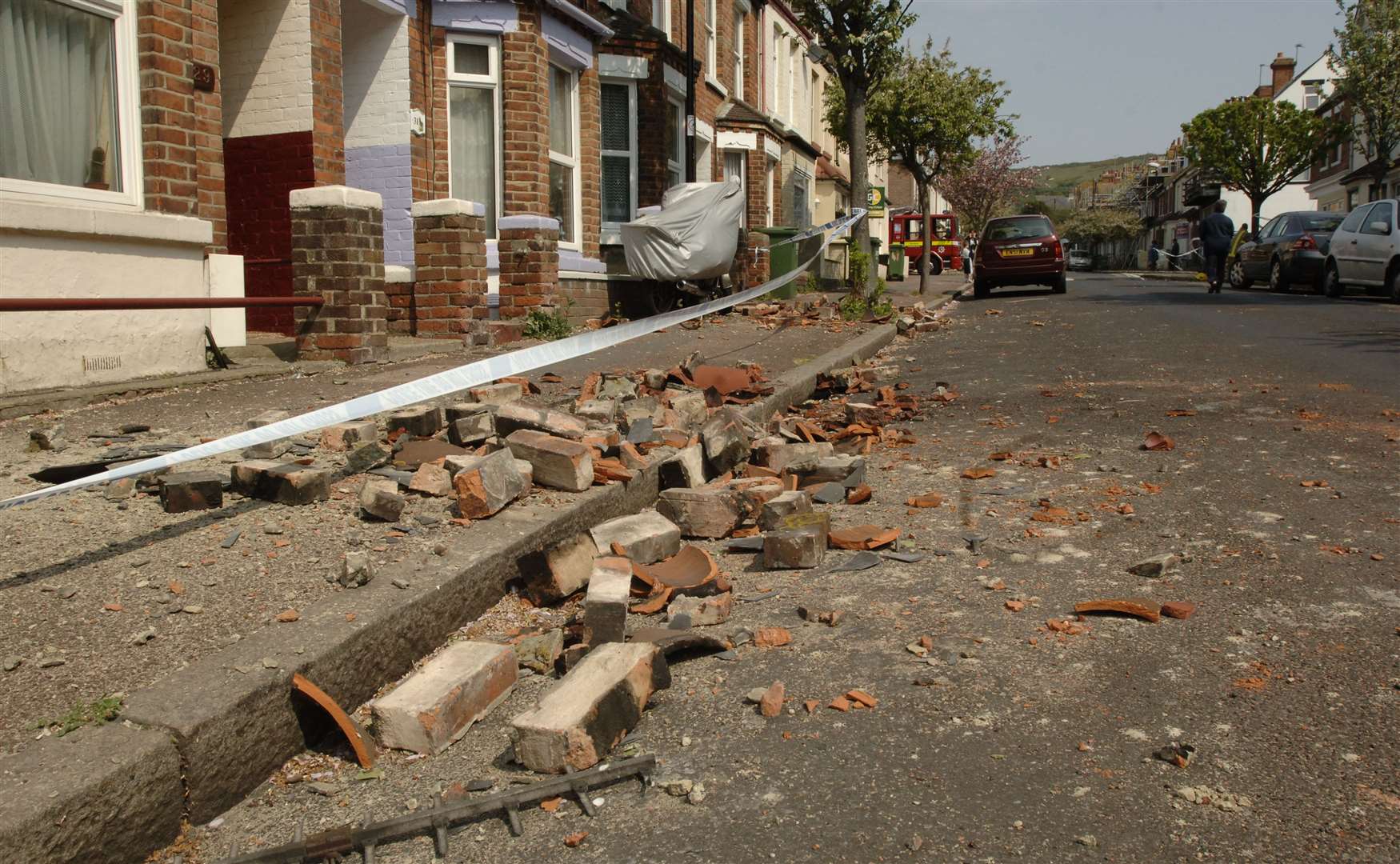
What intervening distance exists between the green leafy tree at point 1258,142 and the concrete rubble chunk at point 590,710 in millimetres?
55054

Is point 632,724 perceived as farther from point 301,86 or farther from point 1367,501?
point 301,86

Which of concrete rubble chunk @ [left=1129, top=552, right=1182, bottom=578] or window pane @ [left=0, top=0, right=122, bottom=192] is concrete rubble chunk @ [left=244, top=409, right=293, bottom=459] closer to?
window pane @ [left=0, top=0, right=122, bottom=192]

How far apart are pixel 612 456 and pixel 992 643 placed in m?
2.24

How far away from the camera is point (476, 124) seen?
1326 cm

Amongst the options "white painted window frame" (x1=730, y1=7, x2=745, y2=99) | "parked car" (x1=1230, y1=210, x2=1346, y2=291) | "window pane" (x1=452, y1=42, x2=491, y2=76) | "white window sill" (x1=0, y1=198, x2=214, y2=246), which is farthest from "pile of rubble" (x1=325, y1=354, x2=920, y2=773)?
"white painted window frame" (x1=730, y1=7, x2=745, y2=99)

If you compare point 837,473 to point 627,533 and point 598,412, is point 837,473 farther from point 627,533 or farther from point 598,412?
point 627,533

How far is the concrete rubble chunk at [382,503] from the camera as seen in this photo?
3879 mm

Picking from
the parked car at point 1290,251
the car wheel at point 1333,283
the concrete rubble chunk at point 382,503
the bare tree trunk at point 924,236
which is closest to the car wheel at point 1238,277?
the parked car at point 1290,251

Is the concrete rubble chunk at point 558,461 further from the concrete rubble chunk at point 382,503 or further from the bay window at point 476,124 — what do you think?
the bay window at point 476,124

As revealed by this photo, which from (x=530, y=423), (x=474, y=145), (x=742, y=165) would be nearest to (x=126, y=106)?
(x=530, y=423)

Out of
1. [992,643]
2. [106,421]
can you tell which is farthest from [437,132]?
[992,643]

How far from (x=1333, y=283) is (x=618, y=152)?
43.9 feet

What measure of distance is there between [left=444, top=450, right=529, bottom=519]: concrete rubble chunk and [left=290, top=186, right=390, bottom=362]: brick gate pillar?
4657 millimetres

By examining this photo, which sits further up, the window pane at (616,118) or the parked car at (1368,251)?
the window pane at (616,118)
